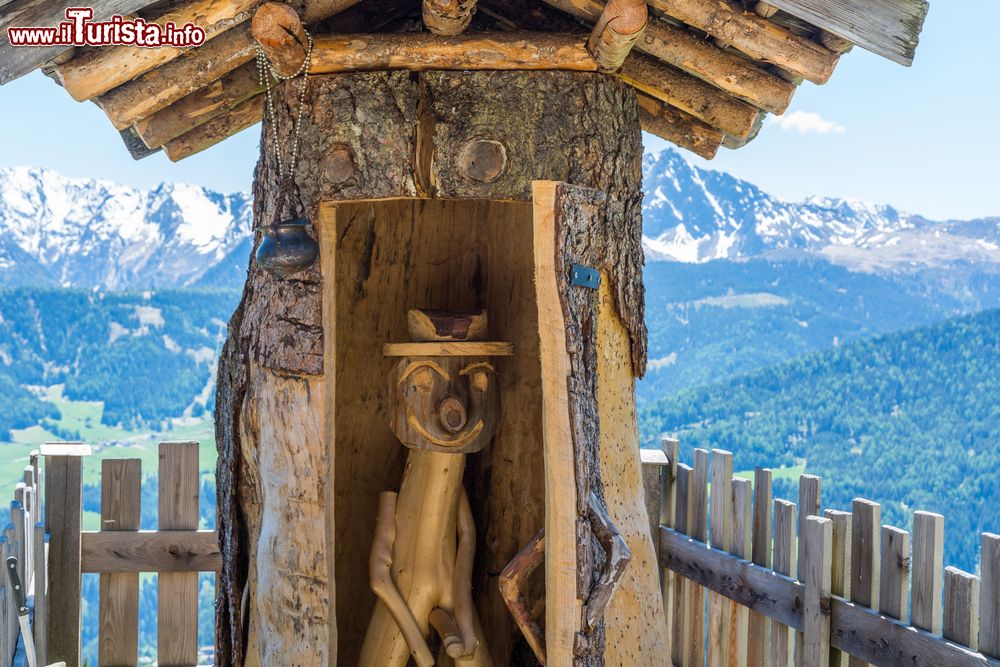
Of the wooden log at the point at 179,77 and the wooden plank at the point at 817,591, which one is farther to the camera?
the wooden plank at the point at 817,591

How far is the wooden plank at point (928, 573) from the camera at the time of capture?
323 centimetres

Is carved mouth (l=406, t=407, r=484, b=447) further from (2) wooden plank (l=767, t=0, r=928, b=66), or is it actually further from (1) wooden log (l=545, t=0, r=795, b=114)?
(2) wooden plank (l=767, t=0, r=928, b=66)

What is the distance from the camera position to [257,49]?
3545mm

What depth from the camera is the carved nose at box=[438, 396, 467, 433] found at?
386 cm

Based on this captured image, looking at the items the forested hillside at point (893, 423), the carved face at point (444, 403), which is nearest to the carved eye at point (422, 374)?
the carved face at point (444, 403)

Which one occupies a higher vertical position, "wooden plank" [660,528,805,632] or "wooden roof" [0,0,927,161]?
"wooden roof" [0,0,927,161]

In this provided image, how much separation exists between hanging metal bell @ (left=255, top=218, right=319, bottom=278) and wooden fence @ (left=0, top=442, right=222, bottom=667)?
64.5 inches

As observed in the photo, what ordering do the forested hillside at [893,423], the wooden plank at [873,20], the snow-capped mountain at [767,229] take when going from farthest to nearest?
the snow-capped mountain at [767,229] → the forested hillside at [893,423] → the wooden plank at [873,20]

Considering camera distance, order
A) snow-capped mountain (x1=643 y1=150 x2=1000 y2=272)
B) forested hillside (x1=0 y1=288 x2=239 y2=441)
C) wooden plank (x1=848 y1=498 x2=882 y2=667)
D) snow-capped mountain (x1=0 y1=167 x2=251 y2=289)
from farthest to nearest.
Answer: snow-capped mountain (x1=643 y1=150 x2=1000 y2=272), snow-capped mountain (x1=0 y1=167 x2=251 y2=289), forested hillside (x1=0 y1=288 x2=239 y2=441), wooden plank (x1=848 y1=498 x2=882 y2=667)

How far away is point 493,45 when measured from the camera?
338 cm

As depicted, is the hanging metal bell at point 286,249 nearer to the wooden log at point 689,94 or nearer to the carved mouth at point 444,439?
the carved mouth at point 444,439

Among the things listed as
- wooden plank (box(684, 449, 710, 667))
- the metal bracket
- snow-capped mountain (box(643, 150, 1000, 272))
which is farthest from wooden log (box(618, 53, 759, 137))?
snow-capped mountain (box(643, 150, 1000, 272))

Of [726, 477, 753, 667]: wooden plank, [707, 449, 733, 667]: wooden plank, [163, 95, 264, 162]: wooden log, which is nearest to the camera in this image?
[163, 95, 264, 162]: wooden log

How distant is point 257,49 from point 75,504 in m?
2.43
